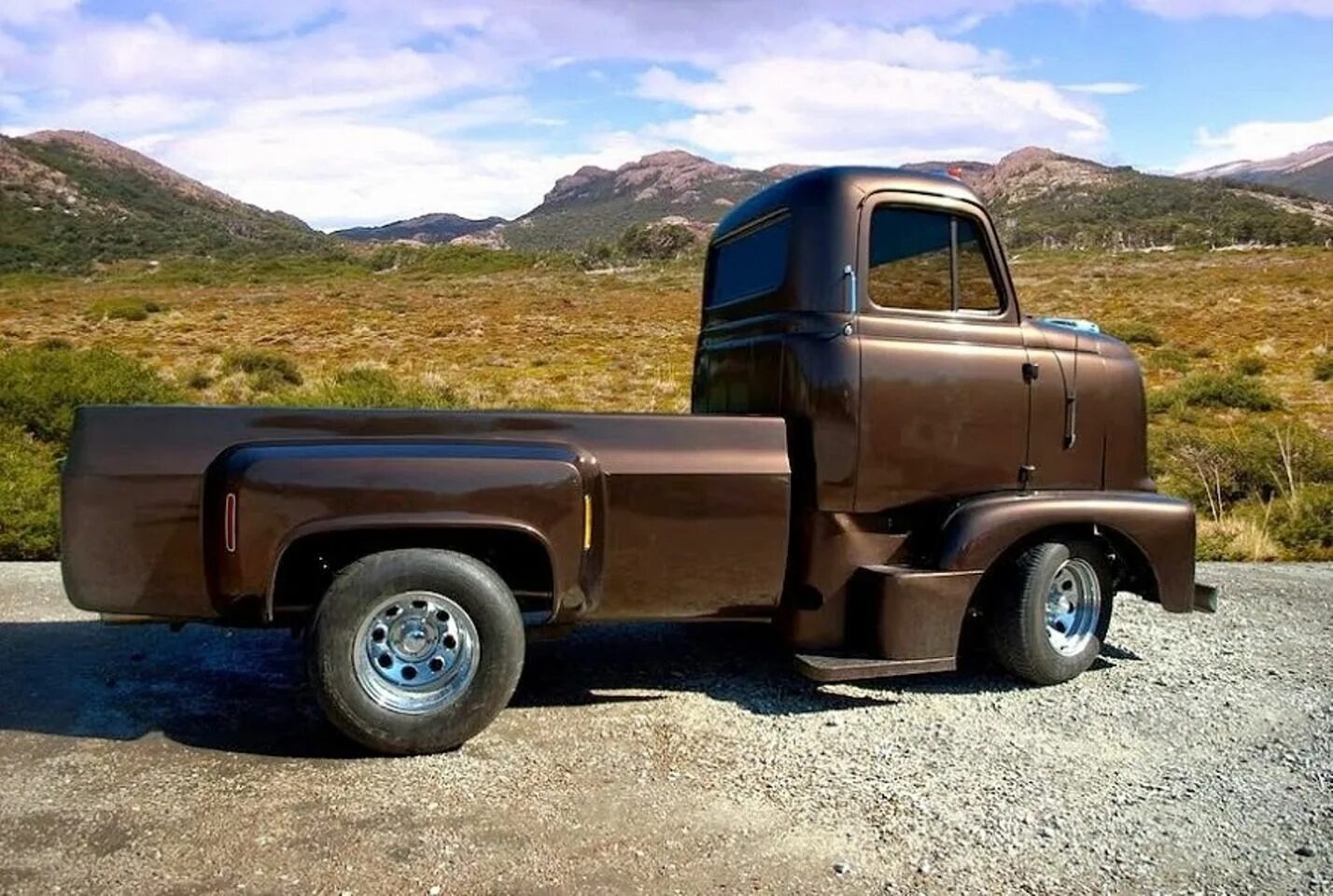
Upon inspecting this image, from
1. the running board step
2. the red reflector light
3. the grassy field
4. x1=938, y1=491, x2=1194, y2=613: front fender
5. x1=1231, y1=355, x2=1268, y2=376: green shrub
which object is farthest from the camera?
x1=1231, y1=355, x2=1268, y2=376: green shrub

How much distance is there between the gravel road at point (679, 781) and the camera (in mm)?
3408

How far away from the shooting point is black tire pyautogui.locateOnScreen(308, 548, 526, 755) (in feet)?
13.4

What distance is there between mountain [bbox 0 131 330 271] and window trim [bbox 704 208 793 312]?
3215 inches

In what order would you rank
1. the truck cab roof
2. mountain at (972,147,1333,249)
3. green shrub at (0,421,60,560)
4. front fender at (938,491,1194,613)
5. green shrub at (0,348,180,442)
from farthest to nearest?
mountain at (972,147,1333,249)
green shrub at (0,348,180,442)
green shrub at (0,421,60,560)
the truck cab roof
front fender at (938,491,1194,613)

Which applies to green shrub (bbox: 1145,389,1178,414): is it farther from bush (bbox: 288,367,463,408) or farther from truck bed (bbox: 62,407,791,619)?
truck bed (bbox: 62,407,791,619)

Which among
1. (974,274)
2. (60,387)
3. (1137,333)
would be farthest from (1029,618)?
(1137,333)

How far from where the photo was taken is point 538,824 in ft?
12.2

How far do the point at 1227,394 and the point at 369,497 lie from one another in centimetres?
1860

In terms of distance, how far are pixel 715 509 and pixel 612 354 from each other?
68.0ft

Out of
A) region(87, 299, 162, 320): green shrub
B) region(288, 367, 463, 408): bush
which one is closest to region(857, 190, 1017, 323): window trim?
region(288, 367, 463, 408): bush

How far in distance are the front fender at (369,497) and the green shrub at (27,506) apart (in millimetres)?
5076

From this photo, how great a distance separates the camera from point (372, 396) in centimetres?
1416

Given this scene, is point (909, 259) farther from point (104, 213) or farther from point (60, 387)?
point (104, 213)

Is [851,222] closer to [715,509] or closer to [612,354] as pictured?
[715,509]
